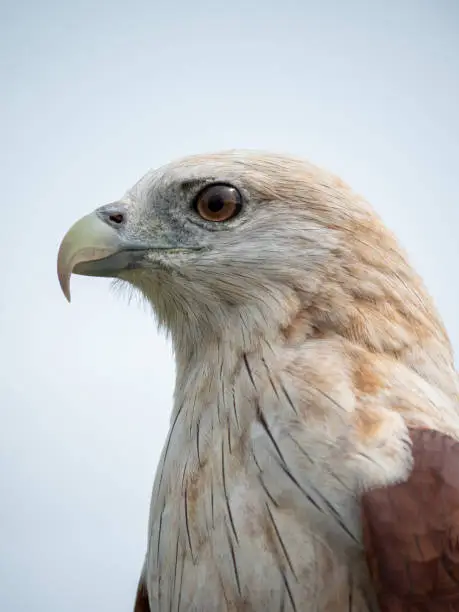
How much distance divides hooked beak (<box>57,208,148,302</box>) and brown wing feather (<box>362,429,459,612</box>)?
1023 millimetres

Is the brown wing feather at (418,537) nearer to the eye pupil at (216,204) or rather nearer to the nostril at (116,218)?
the eye pupil at (216,204)

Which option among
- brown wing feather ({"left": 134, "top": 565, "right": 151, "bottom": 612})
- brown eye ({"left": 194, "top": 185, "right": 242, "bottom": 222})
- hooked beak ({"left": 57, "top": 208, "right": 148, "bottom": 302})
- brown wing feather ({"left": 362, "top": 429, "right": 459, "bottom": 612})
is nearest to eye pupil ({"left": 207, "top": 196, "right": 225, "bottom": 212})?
brown eye ({"left": 194, "top": 185, "right": 242, "bottom": 222})

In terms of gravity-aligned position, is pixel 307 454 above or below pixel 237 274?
below

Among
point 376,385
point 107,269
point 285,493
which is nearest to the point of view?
point 285,493

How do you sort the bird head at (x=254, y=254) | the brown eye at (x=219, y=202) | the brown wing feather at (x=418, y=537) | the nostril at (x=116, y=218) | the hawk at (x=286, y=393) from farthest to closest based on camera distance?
the nostril at (x=116, y=218)
the brown eye at (x=219, y=202)
the bird head at (x=254, y=254)
the hawk at (x=286, y=393)
the brown wing feather at (x=418, y=537)

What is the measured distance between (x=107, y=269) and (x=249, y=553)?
0.96 m

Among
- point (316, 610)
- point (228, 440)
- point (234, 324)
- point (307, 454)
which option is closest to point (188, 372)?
point (234, 324)

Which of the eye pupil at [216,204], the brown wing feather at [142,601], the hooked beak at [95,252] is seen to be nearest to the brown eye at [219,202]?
the eye pupil at [216,204]

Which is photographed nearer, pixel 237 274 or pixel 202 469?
pixel 202 469

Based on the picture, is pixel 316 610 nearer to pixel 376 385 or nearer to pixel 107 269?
pixel 376 385

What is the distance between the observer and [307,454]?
1.54 meters

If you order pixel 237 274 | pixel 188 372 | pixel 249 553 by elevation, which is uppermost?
pixel 237 274

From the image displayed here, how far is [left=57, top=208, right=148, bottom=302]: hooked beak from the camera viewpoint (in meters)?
2.04

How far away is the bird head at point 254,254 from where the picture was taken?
1.83m
